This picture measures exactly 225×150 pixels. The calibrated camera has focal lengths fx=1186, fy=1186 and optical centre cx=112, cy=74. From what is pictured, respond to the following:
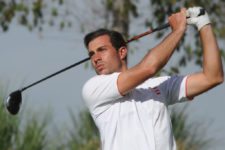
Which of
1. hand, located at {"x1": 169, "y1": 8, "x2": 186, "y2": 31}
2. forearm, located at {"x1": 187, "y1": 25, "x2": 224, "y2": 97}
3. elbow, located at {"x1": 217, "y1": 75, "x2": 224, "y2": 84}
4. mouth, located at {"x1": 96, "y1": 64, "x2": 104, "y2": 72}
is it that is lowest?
elbow, located at {"x1": 217, "y1": 75, "x2": 224, "y2": 84}

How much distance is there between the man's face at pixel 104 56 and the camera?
Result: 21.3 ft

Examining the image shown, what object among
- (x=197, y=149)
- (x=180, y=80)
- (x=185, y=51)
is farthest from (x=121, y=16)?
(x=180, y=80)

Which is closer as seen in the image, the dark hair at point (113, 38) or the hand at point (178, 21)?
the hand at point (178, 21)

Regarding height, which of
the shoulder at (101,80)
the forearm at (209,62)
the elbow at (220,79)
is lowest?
the elbow at (220,79)

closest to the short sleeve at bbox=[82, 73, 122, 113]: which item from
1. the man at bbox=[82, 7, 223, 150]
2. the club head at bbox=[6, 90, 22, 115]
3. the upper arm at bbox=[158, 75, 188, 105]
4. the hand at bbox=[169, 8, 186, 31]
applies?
the man at bbox=[82, 7, 223, 150]

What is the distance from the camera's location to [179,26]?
635 cm

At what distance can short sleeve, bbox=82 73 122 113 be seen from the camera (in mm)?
6449

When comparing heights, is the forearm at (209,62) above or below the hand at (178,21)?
below

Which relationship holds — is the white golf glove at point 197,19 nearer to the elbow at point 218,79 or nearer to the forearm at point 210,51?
the forearm at point 210,51

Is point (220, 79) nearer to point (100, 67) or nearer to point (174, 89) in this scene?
point (174, 89)

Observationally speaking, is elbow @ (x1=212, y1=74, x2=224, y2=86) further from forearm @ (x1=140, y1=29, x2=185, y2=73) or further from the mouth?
the mouth

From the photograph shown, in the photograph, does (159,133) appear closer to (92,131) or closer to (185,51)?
(92,131)

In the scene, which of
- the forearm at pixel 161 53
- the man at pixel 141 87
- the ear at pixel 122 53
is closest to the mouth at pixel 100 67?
the man at pixel 141 87

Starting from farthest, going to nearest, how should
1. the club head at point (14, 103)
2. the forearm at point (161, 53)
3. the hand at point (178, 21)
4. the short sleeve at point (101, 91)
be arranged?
the club head at point (14, 103), the short sleeve at point (101, 91), the hand at point (178, 21), the forearm at point (161, 53)
